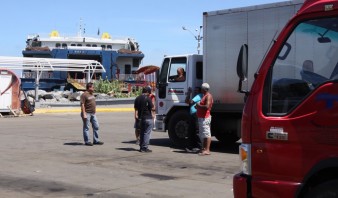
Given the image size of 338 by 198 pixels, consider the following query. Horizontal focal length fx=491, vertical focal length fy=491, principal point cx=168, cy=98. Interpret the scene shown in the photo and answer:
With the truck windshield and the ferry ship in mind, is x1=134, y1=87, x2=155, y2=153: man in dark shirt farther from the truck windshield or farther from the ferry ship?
the ferry ship

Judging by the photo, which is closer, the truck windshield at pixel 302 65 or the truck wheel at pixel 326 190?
the truck wheel at pixel 326 190

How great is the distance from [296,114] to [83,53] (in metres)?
45.8

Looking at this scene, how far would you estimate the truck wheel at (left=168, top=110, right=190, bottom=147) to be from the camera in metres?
12.9

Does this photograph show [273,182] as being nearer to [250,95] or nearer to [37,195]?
[250,95]

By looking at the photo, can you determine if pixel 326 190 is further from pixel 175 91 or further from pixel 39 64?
pixel 39 64

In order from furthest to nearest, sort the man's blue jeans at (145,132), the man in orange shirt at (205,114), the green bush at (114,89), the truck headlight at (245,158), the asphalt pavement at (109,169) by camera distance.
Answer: the green bush at (114,89), the man's blue jeans at (145,132), the man in orange shirt at (205,114), the asphalt pavement at (109,169), the truck headlight at (245,158)

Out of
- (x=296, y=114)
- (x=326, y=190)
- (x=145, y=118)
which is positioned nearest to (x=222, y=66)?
(x=145, y=118)

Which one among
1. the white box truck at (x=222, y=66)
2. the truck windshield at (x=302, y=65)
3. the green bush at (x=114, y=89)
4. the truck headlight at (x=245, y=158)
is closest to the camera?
the truck windshield at (x=302, y=65)

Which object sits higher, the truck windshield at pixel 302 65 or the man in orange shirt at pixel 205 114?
the truck windshield at pixel 302 65

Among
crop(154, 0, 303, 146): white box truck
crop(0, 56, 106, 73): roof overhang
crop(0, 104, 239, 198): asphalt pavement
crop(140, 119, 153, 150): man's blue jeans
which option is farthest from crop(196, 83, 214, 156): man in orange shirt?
crop(0, 56, 106, 73): roof overhang

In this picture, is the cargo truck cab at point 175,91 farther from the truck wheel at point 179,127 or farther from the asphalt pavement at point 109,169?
the asphalt pavement at point 109,169

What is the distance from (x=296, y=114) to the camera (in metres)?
4.47

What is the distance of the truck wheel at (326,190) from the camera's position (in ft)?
13.8

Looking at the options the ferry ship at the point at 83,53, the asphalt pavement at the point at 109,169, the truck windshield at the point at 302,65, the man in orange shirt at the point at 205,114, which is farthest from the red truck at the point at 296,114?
the ferry ship at the point at 83,53
